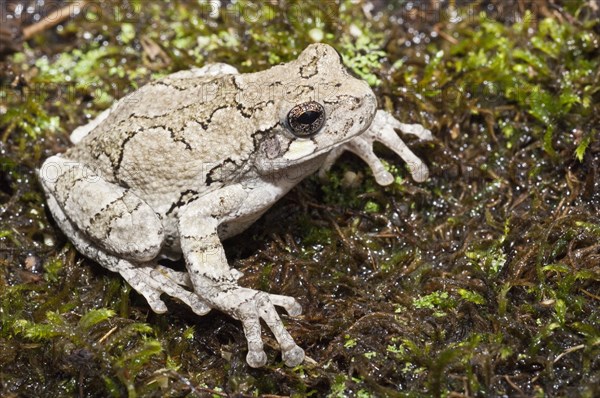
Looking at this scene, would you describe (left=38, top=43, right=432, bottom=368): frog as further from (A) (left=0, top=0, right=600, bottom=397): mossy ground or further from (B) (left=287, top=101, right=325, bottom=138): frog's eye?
(A) (left=0, top=0, right=600, bottom=397): mossy ground

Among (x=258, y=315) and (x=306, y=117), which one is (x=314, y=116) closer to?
(x=306, y=117)

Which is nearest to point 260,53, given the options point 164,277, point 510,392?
point 164,277

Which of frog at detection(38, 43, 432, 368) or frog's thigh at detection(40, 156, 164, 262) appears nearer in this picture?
frog at detection(38, 43, 432, 368)

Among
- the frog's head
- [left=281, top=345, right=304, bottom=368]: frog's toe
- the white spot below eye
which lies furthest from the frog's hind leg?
the white spot below eye

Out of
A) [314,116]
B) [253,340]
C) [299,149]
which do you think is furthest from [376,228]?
[253,340]

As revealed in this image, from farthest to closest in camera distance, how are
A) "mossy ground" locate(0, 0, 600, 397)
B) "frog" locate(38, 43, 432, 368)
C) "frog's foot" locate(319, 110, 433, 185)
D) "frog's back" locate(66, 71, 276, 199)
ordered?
1. "frog's foot" locate(319, 110, 433, 185)
2. "frog's back" locate(66, 71, 276, 199)
3. "frog" locate(38, 43, 432, 368)
4. "mossy ground" locate(0, 0, 600, 397)

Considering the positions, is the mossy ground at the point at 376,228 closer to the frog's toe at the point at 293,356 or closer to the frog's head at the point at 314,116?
the frog's toe at the point at 293,356

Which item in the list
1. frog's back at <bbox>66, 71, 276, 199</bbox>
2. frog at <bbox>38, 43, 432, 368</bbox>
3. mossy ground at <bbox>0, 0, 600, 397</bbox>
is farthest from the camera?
frog's back at <bbox>66, 71, 276, 199</bbox>
